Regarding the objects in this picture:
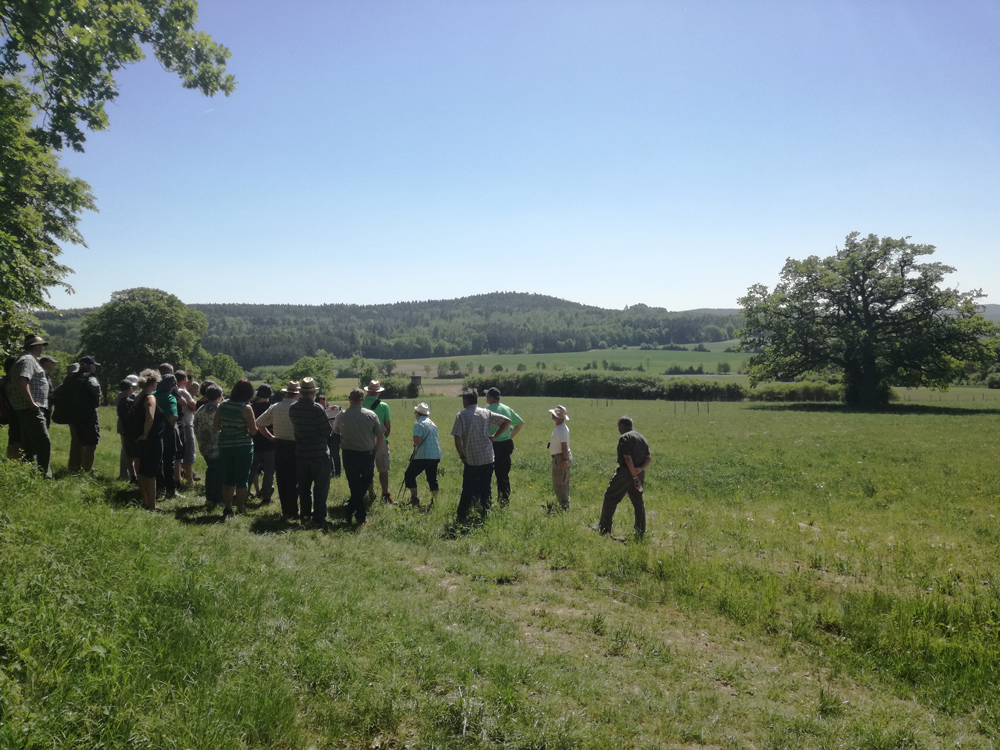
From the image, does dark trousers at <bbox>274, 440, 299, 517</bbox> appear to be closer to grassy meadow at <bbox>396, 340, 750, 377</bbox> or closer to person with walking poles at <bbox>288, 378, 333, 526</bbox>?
person with walking poles at <bbox>288, 378, 333, 526</bbox>

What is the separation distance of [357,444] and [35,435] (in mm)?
4294

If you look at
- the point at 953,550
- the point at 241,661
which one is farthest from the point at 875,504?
the point at 241,661

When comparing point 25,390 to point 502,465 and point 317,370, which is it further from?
point 317,370

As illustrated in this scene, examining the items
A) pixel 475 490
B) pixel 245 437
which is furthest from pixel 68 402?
pixel 475 490

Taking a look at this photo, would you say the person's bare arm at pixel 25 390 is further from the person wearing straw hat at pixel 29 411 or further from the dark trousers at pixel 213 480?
the dark trousers at pixel 213 480

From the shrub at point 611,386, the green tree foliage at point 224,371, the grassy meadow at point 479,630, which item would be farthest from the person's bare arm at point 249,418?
the green tree foliage at point 224,371

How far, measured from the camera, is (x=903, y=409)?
140 feet

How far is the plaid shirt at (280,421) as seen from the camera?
8.68 metres

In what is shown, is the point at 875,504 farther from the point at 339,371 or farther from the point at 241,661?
A: the point at 339,371

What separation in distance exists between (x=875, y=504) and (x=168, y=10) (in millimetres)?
14808

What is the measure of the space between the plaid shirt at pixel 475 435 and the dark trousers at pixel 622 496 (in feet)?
6.48

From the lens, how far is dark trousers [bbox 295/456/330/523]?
8.32 m

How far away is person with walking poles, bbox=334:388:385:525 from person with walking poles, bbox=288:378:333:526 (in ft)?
1.28

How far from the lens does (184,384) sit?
33.6 feet
